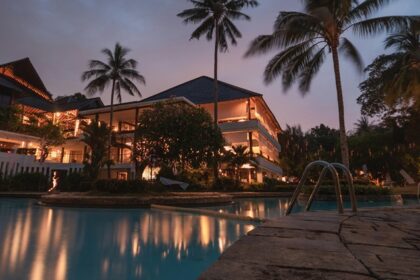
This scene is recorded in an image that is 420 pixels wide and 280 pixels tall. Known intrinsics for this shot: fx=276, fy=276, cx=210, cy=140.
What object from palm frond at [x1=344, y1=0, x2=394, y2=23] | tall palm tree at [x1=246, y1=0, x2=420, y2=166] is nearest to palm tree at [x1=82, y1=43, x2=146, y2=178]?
tall palm tree at [x1=246, y1=0, x2=420, y2=166]

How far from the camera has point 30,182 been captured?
2014 centimetres

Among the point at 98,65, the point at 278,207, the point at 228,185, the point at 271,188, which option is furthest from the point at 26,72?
the point at 278,207

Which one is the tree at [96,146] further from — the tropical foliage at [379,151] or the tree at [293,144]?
the tree at [293,144]

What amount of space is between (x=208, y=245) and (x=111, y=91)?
26693 mm

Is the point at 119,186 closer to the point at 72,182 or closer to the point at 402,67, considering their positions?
the point at 72,182

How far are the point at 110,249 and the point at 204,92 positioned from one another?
31.8 meters

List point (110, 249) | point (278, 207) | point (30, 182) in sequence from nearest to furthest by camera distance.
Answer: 1. point (110, 249)
2. point (278, 207)
3. point (30, 182)

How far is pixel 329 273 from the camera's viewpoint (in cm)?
135

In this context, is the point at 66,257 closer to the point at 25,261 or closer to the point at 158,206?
the point at 25,261

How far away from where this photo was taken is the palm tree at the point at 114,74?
28938 millimetres

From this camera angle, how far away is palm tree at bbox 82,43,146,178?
94.9ft

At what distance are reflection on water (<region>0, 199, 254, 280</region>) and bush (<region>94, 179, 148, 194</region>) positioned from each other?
19.3 feet

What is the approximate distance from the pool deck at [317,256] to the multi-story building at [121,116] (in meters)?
24.0

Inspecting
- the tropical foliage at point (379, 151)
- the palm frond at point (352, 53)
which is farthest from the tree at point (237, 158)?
the tropical foliage at point (379, 151)
